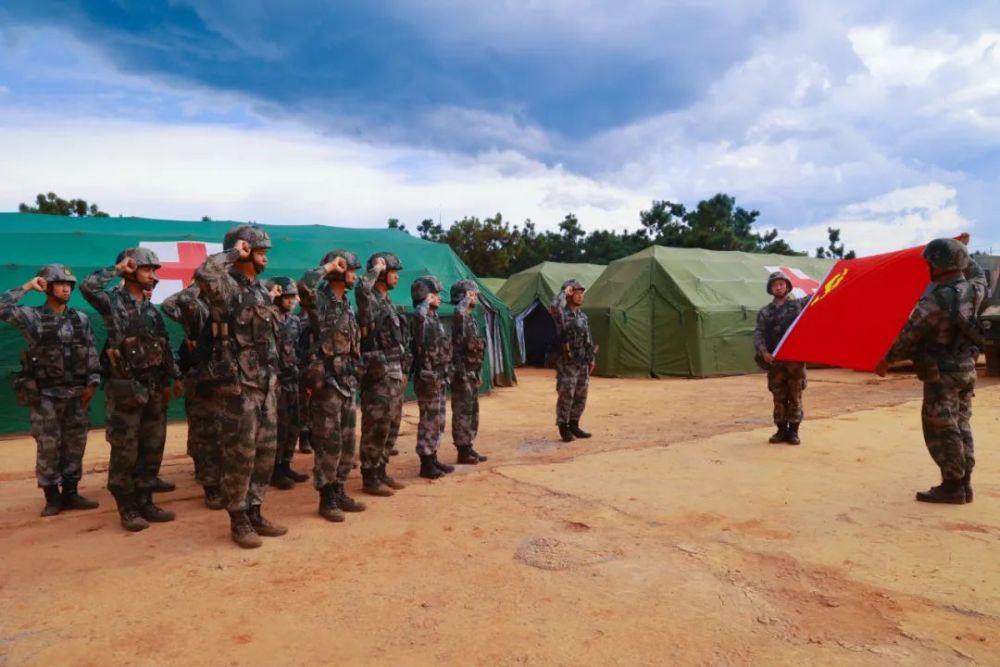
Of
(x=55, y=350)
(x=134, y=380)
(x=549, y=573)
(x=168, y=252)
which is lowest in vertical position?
(x=549, y=573)

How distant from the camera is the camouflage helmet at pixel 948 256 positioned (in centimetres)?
520

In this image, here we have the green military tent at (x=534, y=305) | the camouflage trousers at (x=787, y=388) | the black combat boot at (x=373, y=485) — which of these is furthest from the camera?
the green military tent at (x=534, y=305)

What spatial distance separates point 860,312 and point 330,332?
4.34 metres

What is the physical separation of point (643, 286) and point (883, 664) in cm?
1456

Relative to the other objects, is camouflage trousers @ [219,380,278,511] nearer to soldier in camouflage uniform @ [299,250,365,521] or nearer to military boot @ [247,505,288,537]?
military boot @ [247,505,288,537]

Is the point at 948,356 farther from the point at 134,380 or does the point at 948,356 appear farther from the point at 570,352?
the point at 134,380

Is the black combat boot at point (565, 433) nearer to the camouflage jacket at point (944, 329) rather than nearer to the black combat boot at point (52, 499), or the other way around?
the camouflage jacket at point (944, 329)

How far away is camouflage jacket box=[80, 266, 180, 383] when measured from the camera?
5.04m

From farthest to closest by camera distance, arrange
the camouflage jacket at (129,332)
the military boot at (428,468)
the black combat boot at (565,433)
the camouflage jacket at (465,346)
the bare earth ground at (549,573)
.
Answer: the black combat boot at (565,433) → the camouflage jacket at (465,346) → the military boot at (428,468) → the camouflage jacket at (129,332) → the bare earth ground at (549,573)

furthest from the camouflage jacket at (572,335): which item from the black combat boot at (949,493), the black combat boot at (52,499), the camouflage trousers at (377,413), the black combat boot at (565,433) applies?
the black combat boot at (52,499)

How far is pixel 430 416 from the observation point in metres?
6.43

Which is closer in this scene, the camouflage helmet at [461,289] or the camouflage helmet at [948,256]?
the camouflage helmet at [948,256]

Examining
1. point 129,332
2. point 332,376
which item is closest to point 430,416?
point 332,376

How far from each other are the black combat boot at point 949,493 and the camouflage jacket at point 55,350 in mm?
6474
